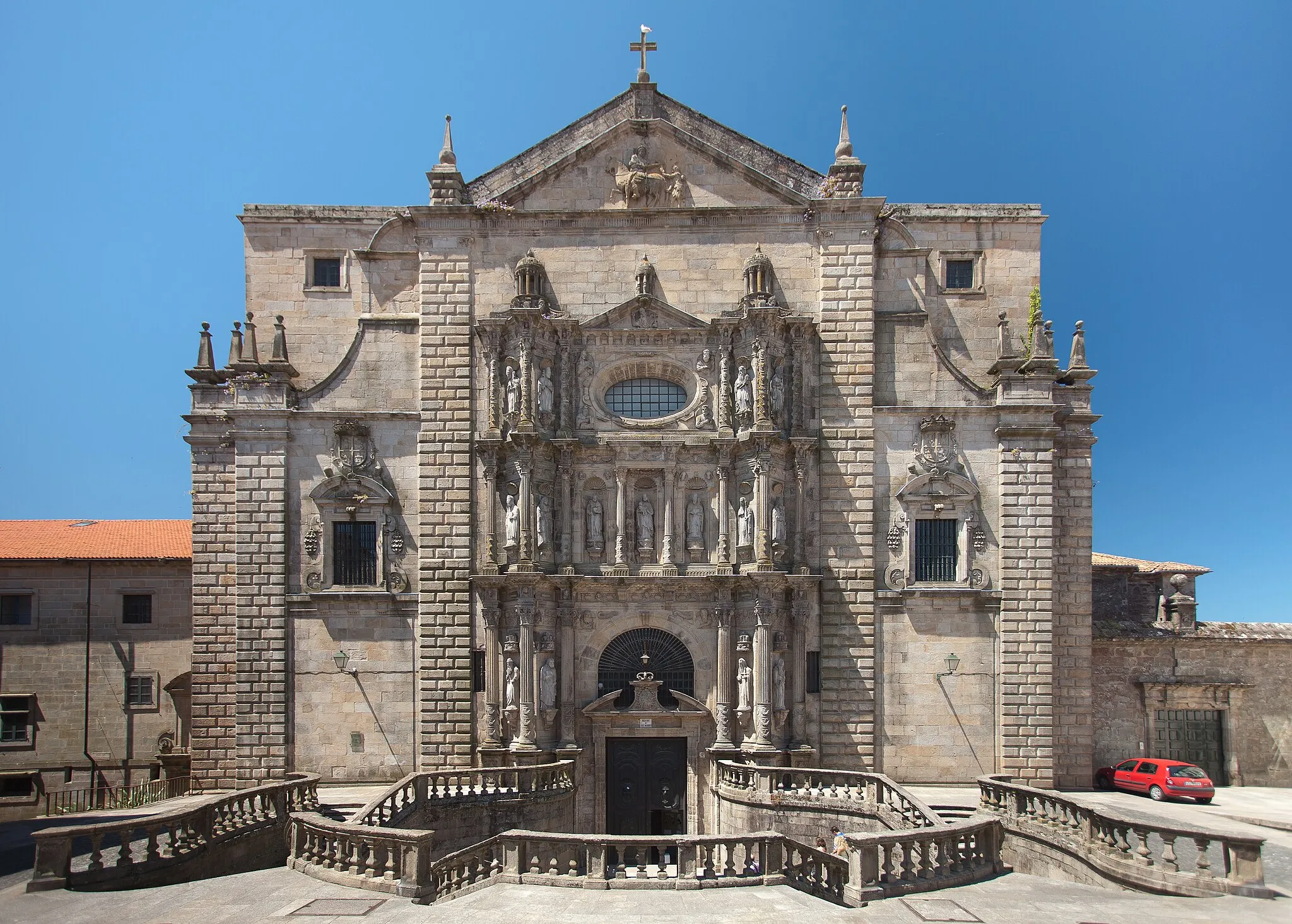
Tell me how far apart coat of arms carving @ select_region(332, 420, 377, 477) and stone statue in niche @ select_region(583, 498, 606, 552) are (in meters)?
6.00

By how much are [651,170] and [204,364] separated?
1373cm

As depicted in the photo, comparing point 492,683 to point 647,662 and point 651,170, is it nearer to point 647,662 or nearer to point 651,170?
point 647,662

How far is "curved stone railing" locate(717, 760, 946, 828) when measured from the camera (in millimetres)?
16984

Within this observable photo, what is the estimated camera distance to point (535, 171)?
23266mm

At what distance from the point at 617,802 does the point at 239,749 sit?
1000cm

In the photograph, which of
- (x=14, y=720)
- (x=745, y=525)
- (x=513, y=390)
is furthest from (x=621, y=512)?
(x=14, y=720)

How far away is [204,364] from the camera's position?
918 inches

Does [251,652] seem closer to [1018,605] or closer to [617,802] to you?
[617,802]

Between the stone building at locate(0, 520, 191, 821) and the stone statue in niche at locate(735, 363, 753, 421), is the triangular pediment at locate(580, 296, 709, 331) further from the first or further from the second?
the stone building at locate(0, 520, 191, 821)

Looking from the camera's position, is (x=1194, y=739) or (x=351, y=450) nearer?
(x=351, y=450)

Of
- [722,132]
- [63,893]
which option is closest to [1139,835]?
[63,893]

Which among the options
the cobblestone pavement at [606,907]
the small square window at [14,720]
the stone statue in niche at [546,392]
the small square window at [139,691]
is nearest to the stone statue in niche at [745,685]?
the cobblestone pavement at [606,907]

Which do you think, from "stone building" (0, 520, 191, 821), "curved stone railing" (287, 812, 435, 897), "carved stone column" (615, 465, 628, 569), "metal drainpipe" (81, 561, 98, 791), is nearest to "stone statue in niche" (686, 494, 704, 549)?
"carved stone column" (615, 465, 628, 569)

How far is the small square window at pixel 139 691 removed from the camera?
26312mm
